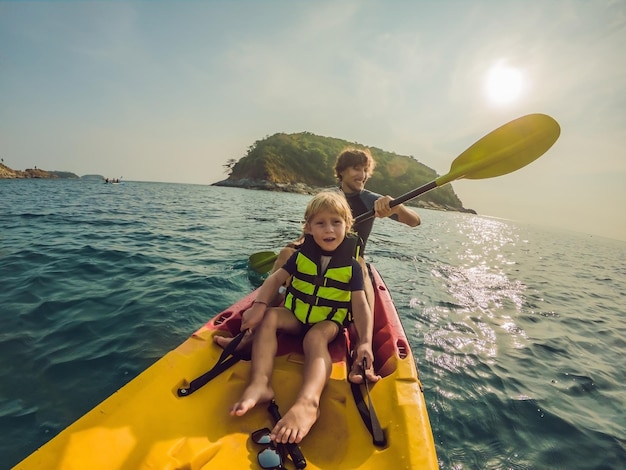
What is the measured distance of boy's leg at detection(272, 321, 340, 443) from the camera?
1718 millimetres

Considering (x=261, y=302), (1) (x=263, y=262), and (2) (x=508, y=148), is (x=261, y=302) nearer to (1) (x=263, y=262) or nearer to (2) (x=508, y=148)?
(1) (x=263, y=262)

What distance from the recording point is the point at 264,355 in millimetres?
2221

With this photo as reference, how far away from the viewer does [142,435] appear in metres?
1.68

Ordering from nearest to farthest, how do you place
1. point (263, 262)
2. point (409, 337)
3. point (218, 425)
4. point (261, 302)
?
point (218, 425) < point (261, 302) < point (409, 337) < point (263, 262)

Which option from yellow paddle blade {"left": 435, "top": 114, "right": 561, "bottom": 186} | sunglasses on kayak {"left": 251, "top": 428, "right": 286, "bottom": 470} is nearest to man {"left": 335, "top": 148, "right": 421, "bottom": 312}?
yellow paddle blade {"left": 435, "top": 114, "right": 561, "bottom": 186}

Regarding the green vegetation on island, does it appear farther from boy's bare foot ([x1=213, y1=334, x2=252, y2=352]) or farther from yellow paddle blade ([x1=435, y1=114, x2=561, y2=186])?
boy's bare foot ([x1=213, y1=334, x2=252, y2=352])

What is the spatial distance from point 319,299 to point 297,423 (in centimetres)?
99

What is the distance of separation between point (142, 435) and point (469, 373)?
10.8 feet

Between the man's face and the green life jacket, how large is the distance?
62.3 inches

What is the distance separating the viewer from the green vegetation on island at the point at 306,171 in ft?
212

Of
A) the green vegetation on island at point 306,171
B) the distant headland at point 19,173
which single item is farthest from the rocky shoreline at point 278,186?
the distant headland at point 19,173

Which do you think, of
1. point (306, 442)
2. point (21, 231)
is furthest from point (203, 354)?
point (21, 231)

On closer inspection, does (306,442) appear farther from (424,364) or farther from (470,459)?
(424,364)

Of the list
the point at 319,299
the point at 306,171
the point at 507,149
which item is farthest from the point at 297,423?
the point at 306,171
